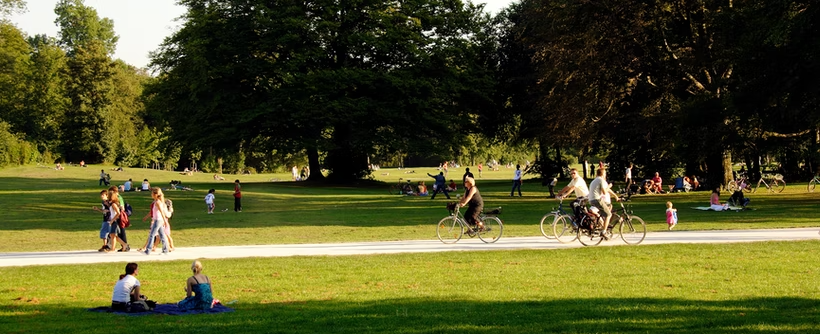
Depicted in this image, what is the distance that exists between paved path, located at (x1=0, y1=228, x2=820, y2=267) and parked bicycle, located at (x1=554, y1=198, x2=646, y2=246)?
0.70ft

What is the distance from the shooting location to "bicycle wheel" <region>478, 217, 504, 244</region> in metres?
21.1

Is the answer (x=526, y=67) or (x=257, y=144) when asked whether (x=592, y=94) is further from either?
(x=257, y=144)

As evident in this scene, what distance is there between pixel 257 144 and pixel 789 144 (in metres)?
34.5

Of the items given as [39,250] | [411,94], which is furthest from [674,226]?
[411,94]

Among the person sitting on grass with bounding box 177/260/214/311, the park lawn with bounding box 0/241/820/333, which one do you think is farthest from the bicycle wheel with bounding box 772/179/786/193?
the person sitting on grass with bounding box 177/260/214/311

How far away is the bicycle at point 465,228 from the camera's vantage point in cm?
2106

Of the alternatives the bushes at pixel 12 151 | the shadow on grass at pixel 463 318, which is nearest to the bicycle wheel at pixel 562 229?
the shadow on grass at pixel 463 318

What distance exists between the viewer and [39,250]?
72.5 feet

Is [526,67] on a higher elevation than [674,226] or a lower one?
higher

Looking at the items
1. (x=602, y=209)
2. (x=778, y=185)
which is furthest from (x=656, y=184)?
(x=602, y=209)

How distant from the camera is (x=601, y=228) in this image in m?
20.0

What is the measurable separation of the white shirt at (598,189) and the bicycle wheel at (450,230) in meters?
3.36

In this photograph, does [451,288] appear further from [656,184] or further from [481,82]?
[481,82]

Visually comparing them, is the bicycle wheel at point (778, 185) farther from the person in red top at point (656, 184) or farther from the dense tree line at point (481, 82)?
the person in red top at point (656, 184)
